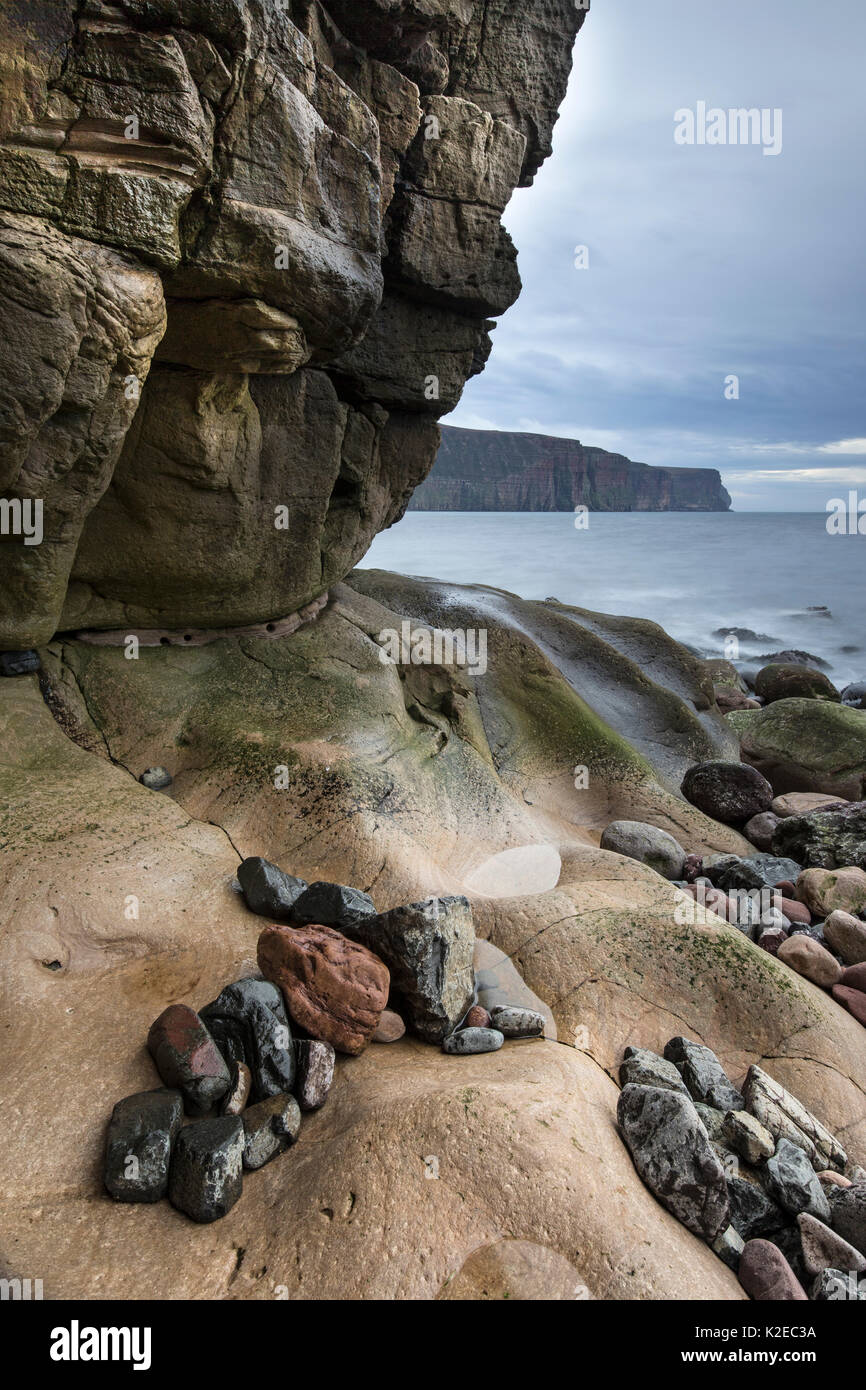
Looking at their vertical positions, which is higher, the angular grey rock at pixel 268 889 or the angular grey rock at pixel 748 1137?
the angular grey rock at pixel 268 889

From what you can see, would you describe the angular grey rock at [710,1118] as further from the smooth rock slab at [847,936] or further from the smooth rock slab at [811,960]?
the smooth rock slab at [847,936]

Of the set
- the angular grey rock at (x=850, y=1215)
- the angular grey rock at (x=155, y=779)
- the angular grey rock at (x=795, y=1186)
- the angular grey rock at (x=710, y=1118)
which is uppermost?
the angular grey rock at (x=155, y=779)

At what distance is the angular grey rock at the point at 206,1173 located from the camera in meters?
3.70

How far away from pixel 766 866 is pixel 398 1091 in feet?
21.6

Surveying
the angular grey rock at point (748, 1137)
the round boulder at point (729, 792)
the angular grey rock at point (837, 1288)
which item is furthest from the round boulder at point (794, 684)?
the angular grey rock at point (837, 1288)

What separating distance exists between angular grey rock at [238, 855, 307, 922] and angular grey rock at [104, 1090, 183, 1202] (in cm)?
178

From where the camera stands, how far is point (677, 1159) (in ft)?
13.4

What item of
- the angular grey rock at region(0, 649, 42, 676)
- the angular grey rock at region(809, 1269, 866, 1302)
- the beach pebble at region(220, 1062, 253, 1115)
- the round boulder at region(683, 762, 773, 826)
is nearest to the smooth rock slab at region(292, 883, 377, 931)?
the beach pebble at region(220, 1062, 253, 1115)

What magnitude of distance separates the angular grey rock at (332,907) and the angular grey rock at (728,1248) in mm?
2502

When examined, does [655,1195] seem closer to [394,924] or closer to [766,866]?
[394,924]

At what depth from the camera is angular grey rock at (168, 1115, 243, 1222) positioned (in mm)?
3697

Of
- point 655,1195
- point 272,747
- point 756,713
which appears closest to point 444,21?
point 272,747

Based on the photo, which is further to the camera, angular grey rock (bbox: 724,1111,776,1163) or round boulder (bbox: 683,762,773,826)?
round boulder (bbox: 683,762,773,826)

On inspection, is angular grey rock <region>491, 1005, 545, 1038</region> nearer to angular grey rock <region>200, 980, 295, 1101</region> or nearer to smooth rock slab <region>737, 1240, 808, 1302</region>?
angular grey rock <region>200, 980, 295, 1101</region>
